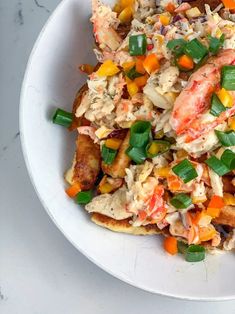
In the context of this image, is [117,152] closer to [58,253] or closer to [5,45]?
[58,253]

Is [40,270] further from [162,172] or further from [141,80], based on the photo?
[141,80]

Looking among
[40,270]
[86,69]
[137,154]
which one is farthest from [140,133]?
[40,270]

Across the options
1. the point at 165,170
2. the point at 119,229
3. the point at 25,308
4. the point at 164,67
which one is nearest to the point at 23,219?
the point at 25,308

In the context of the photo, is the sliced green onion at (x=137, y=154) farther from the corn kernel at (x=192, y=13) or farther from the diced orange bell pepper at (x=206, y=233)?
the corn kernel at (x=192, y=13)

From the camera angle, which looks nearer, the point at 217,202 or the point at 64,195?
the point at 217,202

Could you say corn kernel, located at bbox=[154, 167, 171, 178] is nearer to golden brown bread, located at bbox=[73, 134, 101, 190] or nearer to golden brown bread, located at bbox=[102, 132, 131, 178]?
golden brown bread, located at bbox=[102, 132, 131, 178]

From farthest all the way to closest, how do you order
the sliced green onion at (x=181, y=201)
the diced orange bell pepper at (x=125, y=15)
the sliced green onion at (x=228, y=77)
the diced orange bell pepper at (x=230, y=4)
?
the diced orange bell pepper at (x=125, y=15) < the diced orange bell pepper at (x=230, y=4) < the sliced green onion at (x=181, y=201) < the sliced green onion at (x=228, y=77)

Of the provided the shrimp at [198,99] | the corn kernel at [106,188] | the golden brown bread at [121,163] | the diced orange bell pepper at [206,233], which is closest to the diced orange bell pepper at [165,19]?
the shrimp at [198,99]
